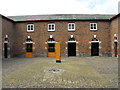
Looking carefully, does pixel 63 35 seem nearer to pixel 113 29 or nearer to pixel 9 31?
pixel 113 29

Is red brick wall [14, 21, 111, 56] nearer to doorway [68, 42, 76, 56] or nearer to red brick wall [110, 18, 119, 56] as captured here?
red brick wall [110, 18, 119, 56]

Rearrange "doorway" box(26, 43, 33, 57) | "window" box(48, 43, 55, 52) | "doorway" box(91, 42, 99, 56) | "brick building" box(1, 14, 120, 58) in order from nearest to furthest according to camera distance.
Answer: "brick building" box(1, 14, 120, 58) < "window" box(48, 43, 55, 52) < "doorway" box(26, 43, 33, 57) < "doorway" box(91, 42, 99, 56)

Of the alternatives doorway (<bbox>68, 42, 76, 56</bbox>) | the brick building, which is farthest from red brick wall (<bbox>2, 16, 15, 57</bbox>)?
doorway (<bbox>68, 42, 76, 56</bbox>)

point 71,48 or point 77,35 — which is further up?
point 77,35

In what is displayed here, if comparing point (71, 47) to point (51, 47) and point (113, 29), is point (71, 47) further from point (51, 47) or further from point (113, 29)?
point (113, 29)

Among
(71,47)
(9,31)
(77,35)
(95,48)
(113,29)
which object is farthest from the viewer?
(95,48)

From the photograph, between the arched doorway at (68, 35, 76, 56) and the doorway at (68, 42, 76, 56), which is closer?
the arched doorway at (68, 35, 76, 56)

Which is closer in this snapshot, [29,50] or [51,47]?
[51,47]

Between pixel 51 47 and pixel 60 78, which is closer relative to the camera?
pixel 60 78

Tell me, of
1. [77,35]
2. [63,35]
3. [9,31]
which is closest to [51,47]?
[63,35]

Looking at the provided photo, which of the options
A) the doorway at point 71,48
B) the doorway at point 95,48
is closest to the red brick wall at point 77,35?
the doorway at point 71,48

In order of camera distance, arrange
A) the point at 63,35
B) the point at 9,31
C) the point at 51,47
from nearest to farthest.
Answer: the point at 9,31
the point at 63,35
the point at 51,47

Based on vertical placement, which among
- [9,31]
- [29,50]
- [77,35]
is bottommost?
[29,50]

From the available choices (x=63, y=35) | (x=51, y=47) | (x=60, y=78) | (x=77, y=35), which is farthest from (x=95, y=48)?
(x=60, y=78)
